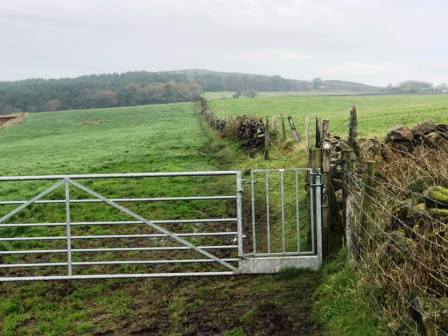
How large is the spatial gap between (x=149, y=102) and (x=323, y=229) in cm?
11473

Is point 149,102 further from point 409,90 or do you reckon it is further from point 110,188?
point 110,188

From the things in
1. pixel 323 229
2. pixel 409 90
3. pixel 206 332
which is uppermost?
pixel 409 90

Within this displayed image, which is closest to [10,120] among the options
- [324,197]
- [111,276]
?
[111,276]

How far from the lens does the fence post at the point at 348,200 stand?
25.7 ft

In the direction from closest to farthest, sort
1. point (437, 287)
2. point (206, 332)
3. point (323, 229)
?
point (437, 287), point (206, 332), point (323, 229)

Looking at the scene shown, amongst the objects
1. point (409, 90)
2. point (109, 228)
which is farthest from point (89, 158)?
point (409, 90)

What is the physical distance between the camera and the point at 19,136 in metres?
56.3

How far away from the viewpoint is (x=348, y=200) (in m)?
8.22

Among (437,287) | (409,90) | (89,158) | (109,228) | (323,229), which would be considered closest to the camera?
(437,287)

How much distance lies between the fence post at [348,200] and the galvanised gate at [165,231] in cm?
47

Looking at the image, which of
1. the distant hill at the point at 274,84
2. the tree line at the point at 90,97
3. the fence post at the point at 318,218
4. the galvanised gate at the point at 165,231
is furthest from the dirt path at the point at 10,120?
the distant hill at the point at 274,84

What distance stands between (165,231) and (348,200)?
306cm

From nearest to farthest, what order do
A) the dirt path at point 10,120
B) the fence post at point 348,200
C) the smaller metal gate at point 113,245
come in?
the fence post at point 348,200 → the smaller metal gate at point 113,245 → the dirt path at point 10,120

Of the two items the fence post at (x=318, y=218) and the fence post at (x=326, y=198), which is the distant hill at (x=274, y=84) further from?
the fence post at (x=318, y=218)
